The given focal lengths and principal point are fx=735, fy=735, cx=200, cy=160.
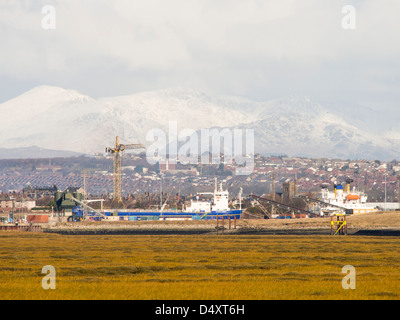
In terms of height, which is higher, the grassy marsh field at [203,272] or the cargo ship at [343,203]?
the grassy marsh field at [203,272]

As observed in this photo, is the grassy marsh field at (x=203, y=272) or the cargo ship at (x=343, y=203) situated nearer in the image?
the grassy marsh field at (x=203, y=272)

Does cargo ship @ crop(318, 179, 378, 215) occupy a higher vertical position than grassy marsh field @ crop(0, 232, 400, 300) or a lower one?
lower

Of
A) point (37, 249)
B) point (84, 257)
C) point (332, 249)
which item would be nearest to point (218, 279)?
point (84, 257)

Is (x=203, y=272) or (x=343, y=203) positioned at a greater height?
(x=203, y=272)

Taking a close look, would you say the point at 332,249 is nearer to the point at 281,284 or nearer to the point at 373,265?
the point at 373,265

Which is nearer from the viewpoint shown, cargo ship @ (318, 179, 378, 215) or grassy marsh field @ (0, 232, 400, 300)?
grassy marsh field @ (0, 232, 400, 300)

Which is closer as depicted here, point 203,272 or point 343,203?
point 203,272
